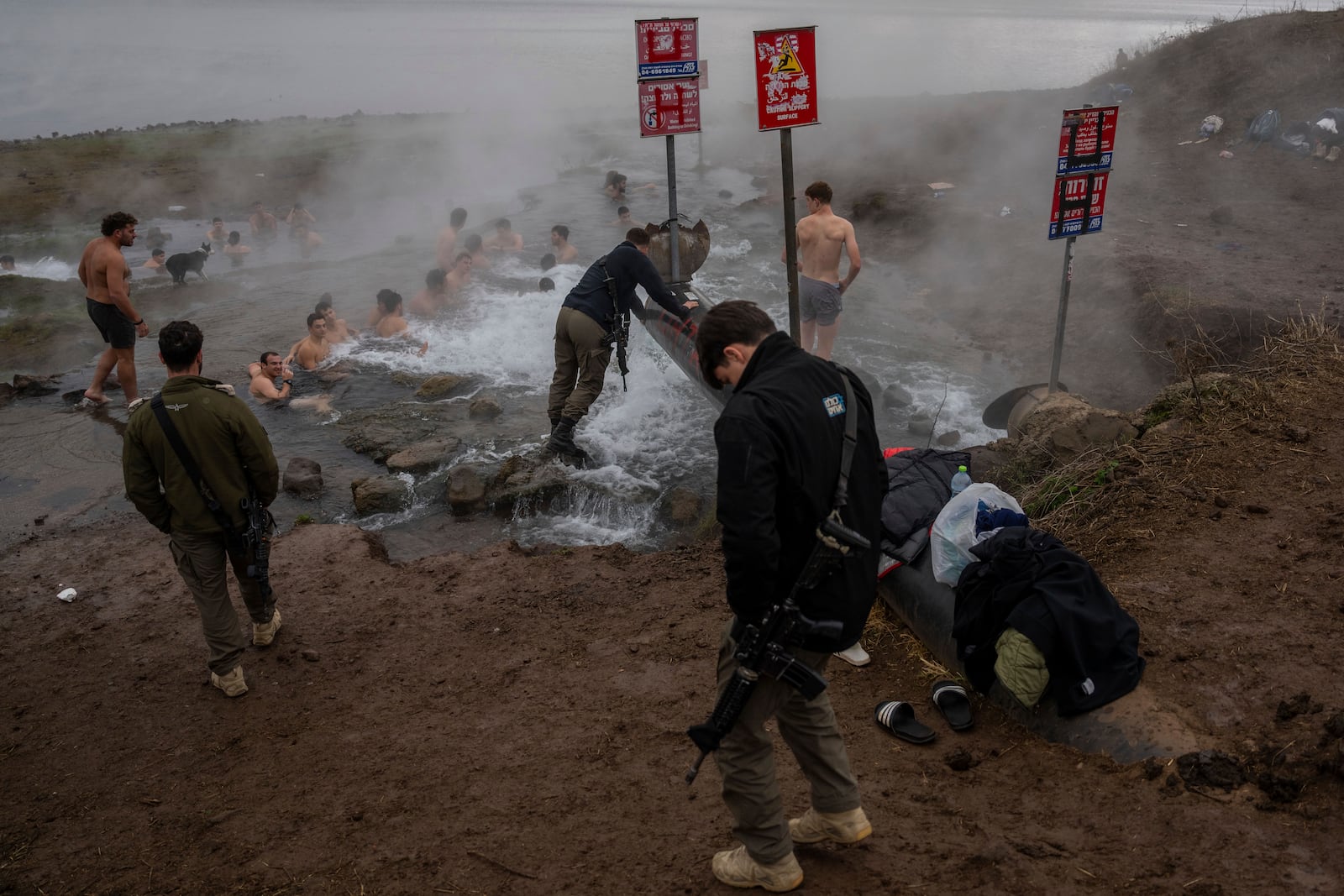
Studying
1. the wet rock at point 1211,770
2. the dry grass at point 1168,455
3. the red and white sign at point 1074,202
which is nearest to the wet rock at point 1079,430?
the dry grass at point 1168,455

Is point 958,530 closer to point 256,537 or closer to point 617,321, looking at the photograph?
point 256,537

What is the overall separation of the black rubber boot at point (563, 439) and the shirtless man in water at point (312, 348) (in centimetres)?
380

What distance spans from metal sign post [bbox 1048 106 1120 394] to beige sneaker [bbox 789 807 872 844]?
460cm

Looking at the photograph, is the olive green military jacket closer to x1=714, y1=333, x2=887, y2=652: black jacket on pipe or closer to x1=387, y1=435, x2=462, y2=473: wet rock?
x1=714, y1=333, x2=887, y2=652: black jacket on pipe

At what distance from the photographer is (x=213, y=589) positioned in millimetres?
4094

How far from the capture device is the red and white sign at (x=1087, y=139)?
20.5ft

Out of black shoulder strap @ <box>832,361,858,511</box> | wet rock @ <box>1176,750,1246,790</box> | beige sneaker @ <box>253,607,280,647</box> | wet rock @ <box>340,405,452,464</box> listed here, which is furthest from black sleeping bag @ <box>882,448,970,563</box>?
wet rock @ <box>340,405,452,464</box>

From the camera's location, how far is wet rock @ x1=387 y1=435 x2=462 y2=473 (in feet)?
23.8

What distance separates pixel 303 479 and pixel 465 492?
1.33 meters

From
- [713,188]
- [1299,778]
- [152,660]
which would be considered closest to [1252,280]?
[1299,778]

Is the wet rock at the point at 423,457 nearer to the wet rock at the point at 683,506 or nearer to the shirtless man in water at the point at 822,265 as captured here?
the wet rock at the point at 683,506

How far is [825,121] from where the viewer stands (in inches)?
943

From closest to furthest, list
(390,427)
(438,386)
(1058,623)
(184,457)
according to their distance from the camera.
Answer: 1. (1058,623)
2. (184,457)
3. (390,427)
4. (438,386)

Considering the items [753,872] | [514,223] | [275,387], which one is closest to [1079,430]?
[753,872]
